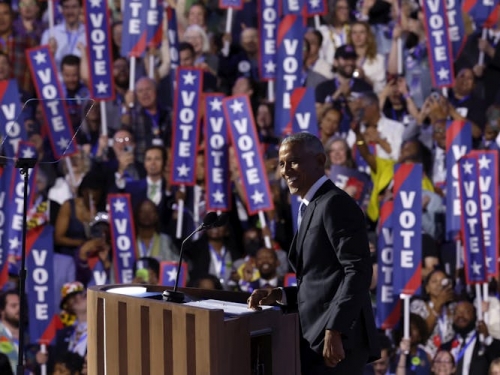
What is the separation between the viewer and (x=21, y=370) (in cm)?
266

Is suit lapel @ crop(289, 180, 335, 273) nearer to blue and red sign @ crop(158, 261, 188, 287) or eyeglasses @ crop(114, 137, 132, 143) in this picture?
blue and red sign @ crop(158, 261, 188, 287)

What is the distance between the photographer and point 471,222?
14.3 feet

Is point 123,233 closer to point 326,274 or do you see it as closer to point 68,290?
point 68,290

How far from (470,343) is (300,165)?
2369 millimetres

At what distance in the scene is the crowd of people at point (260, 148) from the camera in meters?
4.39

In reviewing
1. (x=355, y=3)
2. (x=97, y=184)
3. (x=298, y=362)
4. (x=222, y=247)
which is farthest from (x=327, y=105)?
(x=298, y=362)

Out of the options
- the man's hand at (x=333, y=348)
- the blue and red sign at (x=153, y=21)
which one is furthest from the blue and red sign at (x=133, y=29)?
the man's hand at (x=333, y=348)

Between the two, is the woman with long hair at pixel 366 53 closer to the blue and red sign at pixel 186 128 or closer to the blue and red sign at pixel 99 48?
the blue and red sign at pixel 186 128

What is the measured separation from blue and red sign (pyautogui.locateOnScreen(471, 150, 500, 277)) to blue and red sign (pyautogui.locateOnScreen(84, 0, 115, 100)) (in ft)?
6.56

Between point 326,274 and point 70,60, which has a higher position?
point 70,60

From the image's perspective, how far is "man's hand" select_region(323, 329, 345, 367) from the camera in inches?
86.6

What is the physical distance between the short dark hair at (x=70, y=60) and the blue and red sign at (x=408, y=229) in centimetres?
186

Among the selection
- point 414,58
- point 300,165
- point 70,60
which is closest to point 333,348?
point 300,165

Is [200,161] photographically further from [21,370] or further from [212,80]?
[21,370]
